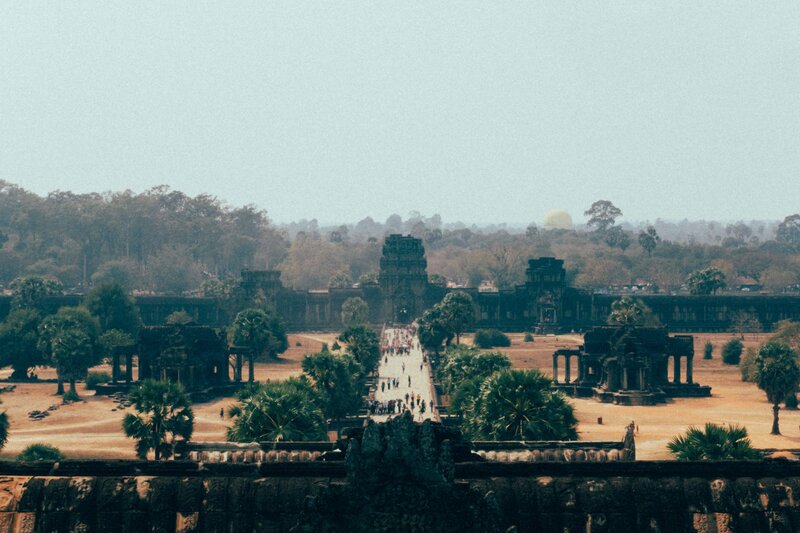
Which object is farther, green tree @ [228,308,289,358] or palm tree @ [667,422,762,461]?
green tree @ [228,308,289,358]

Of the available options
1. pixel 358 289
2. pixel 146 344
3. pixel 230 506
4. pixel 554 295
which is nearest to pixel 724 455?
pixel 230 506

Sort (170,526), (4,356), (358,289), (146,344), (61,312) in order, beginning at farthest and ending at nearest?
(358,289) → (61,312) → (4,356) → (146,344) → (170,526)

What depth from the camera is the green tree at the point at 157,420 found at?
2324 inches

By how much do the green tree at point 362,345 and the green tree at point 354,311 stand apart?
6340cm

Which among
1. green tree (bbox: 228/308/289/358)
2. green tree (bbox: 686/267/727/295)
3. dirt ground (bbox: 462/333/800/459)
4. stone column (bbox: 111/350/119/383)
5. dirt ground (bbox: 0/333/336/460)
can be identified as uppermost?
green tree (bbox: 686/267/727/295)

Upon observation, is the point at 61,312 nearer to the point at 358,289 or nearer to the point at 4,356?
the point at 4,356

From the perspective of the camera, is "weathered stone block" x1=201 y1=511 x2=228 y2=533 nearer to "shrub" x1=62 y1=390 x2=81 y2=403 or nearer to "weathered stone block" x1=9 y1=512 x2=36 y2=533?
"weathered stone block" x1=9 y1=512 x2=36 y2=533

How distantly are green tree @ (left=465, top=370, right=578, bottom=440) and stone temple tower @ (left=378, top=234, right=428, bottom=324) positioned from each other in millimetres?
130024

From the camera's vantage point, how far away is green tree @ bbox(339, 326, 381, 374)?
10538 cm

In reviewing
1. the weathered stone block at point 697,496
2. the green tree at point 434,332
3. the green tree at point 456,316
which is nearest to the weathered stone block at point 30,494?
the weathered stone block at point 697,496

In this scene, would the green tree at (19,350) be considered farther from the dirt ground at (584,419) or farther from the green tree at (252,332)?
the green tree at (252,332)

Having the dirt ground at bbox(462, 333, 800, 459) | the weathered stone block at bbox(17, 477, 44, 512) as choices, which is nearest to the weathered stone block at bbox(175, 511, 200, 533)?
the weathered stone block at bbox(17, 477, 44, 512)

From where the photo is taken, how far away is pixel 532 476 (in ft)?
67.0

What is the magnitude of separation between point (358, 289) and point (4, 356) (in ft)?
266
